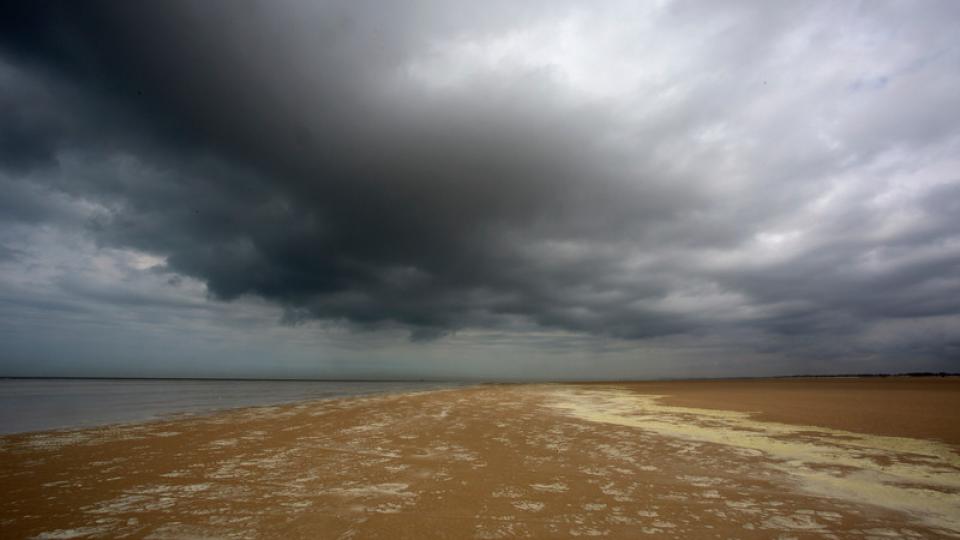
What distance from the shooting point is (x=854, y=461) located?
335 inches

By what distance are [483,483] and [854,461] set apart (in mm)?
8195

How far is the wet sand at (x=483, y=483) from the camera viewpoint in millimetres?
5117

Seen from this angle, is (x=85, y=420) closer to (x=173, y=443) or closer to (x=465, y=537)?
(x=173, y=443)

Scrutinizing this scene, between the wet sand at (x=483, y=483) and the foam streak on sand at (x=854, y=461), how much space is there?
5 centimetres

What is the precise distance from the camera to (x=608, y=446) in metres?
10.3

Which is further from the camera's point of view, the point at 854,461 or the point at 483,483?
the point at 854,461

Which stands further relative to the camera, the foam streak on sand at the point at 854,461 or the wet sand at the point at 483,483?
the foam streak on sand at the point at 854,461

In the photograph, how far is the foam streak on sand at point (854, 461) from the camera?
6129mm

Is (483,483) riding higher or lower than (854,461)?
higher

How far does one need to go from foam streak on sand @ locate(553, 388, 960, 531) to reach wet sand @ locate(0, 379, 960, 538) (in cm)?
5

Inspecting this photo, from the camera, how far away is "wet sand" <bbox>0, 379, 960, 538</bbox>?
512 centimetres

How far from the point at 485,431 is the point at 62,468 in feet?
33.2

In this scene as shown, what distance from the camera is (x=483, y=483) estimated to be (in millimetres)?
6992

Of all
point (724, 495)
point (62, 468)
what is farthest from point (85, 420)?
point (724, 495)
